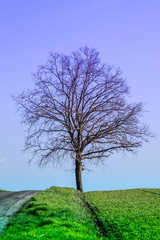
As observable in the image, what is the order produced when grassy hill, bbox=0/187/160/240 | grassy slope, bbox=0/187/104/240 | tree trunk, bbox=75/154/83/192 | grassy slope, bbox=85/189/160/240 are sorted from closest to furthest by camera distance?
grassy slope, bbox=0/187/104/240 → grassy hill, bbox=0/187/160/240 → grassy slope, bbox=85/189/160/240 → tree trunk, bbox=75/154/83/192

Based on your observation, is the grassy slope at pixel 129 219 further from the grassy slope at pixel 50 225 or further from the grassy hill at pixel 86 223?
the grassy slope at pixel 50 225

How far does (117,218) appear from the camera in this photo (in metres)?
12.2

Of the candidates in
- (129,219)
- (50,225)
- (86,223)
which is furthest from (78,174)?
(50,225)

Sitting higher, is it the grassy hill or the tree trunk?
the tree trunk

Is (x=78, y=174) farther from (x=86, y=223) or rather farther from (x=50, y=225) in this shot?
(x=50, y=225)

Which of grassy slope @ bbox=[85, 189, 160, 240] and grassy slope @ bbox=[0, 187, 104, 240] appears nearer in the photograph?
grassy slope @ bbox=[0, 187, 104, 240]

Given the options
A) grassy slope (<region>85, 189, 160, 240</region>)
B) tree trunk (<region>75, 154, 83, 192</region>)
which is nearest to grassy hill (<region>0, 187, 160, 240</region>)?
grassy slope (<region>85, 189, 160, 240</region>)

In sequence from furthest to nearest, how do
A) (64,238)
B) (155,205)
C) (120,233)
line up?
(155,205) → (120,233) → (64,238)

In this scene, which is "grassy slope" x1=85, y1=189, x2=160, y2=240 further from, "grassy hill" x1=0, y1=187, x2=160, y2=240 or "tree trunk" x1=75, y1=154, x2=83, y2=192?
"tree trunk" x1=75, y1=154, x2=83, y2=192

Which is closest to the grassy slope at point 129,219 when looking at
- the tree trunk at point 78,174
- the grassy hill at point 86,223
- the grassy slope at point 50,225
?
the grassy hill at point 86,223

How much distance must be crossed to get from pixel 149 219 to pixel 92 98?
45.4 feet

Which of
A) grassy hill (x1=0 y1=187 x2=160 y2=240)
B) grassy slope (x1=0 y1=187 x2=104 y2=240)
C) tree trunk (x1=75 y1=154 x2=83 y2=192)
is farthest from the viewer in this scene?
tree trunk (x1=75 y1=154 x2=83 y2=192)

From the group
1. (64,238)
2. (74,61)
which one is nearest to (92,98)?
(74,61)

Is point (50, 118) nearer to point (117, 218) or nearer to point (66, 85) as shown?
point (66, 85)
